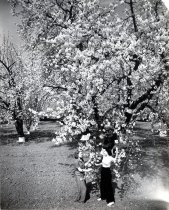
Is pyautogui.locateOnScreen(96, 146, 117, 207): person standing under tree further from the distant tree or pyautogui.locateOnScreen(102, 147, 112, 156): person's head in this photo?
the distant tree

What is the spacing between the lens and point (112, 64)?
7.83m

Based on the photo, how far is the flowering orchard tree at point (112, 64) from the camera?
7863 mm

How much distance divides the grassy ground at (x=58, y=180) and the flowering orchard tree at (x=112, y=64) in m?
1.62

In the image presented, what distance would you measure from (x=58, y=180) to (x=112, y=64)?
394cm

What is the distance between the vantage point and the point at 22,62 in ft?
48.0

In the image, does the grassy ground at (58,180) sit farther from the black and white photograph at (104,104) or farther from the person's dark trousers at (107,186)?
the person's dark trousers at (107,186)

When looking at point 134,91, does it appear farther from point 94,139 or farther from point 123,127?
point 94,139

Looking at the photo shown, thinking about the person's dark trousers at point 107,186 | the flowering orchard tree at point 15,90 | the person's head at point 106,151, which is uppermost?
the flowering orchard tree at point 15,90

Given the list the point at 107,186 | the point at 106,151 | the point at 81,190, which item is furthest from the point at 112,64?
the point at 81,190

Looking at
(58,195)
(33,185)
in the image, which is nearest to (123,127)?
(58,195)

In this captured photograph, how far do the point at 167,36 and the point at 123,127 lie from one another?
2750mm

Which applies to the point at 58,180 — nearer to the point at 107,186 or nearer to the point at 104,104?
the point at 107,186

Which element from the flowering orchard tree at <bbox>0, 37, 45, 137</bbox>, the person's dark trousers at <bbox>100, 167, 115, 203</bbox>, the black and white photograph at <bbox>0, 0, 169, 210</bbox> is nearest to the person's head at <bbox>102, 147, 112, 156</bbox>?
the black and white photograph at <bbox>0, 0, 169, 210</bbox>

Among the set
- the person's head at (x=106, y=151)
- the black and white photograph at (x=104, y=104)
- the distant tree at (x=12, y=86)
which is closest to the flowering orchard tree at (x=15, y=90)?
the distant tree at (x=12, y=86)
